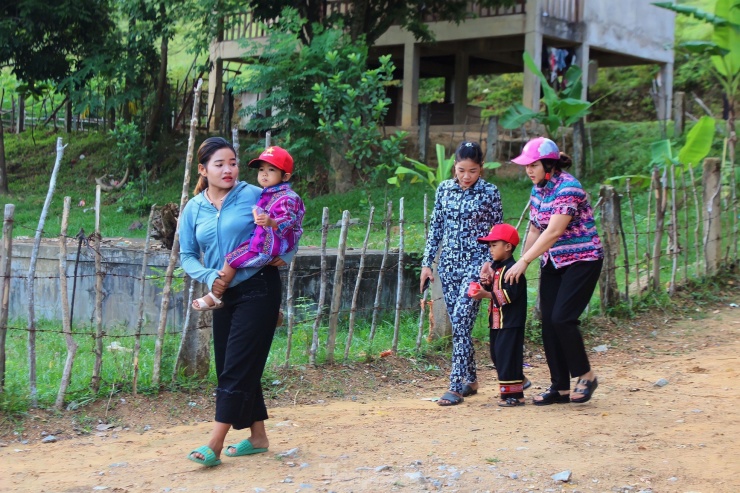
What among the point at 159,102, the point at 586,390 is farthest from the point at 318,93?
the point at 586,390

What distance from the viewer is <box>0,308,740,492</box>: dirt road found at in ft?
12.0

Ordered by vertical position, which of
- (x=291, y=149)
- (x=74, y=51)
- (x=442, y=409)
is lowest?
(x=442, y=409)

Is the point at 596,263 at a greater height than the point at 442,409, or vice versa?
the point at 596,263

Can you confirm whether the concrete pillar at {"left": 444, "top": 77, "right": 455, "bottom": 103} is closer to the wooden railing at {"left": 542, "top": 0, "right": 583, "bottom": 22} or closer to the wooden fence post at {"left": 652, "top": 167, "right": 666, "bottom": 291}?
the wooden railing at {"left": 542, "top": 0, "right": 583, "bottom": 22}

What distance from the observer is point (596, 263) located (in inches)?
188

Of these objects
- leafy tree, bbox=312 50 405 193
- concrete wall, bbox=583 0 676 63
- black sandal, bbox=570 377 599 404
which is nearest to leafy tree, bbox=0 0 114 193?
leafy tree, bbox=312 50 405 193

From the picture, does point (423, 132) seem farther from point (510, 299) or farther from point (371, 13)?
point (510, 299)

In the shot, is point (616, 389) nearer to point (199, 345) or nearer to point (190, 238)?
point (199, 345)

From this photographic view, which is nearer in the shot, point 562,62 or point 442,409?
point 442,409

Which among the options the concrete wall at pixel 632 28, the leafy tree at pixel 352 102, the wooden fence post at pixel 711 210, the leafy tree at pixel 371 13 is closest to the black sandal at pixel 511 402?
the wooden fence post at pixel 711 210

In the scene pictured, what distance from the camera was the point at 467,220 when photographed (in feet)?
16.5

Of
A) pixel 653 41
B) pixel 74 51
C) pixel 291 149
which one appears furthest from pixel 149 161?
pixel 653 41

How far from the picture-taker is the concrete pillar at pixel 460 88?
56.6 feet

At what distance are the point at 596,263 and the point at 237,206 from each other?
2.17m
